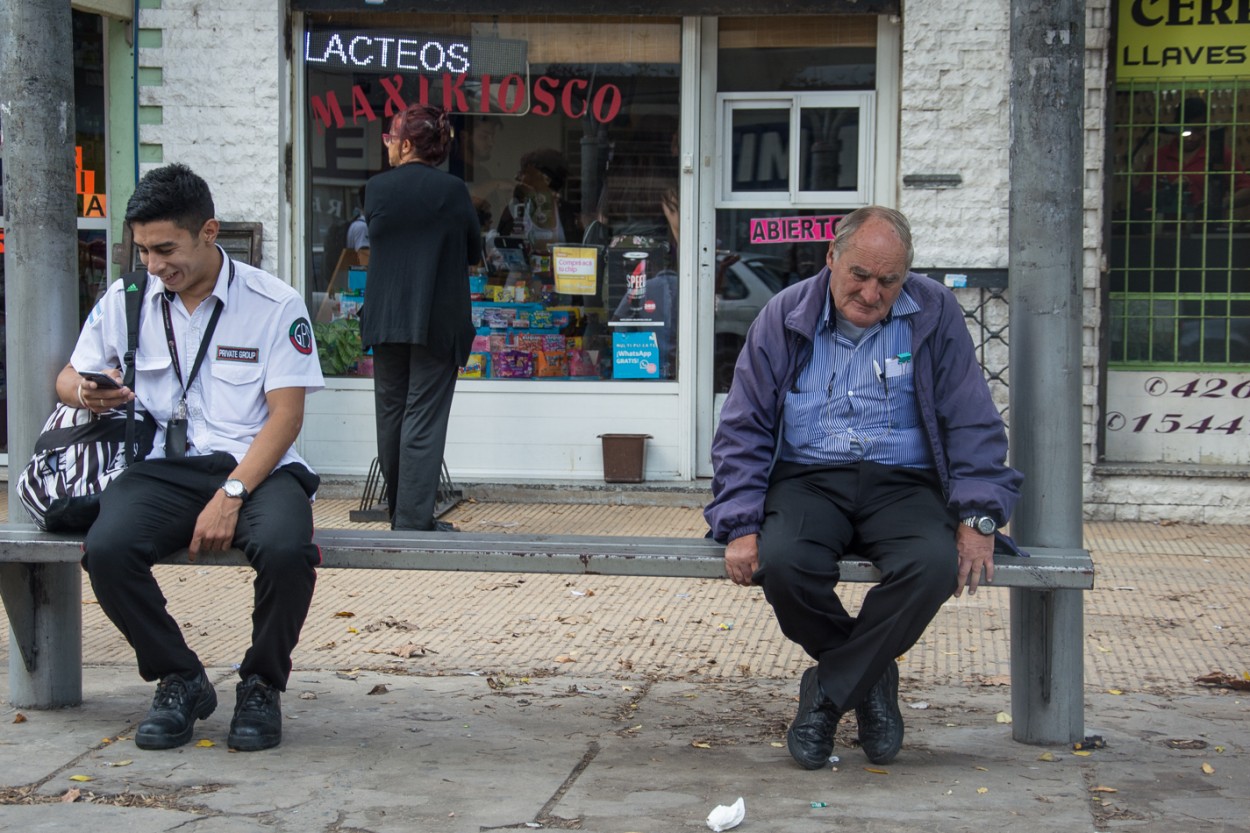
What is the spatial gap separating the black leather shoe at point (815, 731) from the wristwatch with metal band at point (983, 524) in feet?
1.95

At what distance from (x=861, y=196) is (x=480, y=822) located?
563 cm

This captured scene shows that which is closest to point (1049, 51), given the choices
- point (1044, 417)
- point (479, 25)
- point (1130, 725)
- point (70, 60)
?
point (1044, 417)

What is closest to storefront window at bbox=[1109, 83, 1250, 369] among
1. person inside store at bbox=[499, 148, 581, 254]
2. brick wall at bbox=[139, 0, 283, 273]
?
person inside store at bbox=[499, 148, 581, 254]

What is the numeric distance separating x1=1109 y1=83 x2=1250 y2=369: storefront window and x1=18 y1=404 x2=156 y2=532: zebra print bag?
19.1 feet

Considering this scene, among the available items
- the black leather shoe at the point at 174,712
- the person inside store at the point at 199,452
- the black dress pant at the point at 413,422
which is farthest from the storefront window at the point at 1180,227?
the black leather shoe at the point at 174,712

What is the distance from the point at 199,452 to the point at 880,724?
208cm

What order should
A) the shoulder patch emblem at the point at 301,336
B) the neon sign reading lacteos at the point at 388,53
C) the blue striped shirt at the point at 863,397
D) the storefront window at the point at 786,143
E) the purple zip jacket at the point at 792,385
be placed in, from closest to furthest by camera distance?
1. the purple zip jacket at the point at 792,385
2. the blue striped shirt at the point at 863,397
3. the shoulder patch emblem at the point at 301,336
4. the storefront window at the point at 786,143
5. the neon sign reading lacteos at the point at 388,53

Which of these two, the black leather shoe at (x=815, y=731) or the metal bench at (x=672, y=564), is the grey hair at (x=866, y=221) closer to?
the metal bench at (x=672, y=564)

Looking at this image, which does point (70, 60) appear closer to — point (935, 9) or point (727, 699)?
point (727, 699)

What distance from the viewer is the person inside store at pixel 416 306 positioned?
7016 millimetres

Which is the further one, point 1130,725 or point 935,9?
point 935,9

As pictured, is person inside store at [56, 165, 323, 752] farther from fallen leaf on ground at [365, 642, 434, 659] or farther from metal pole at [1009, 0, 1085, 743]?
metal pole at [1009, 0, 1085, 743]

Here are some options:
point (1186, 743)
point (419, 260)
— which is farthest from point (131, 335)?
point (1186, 743)

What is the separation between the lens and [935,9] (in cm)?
827
